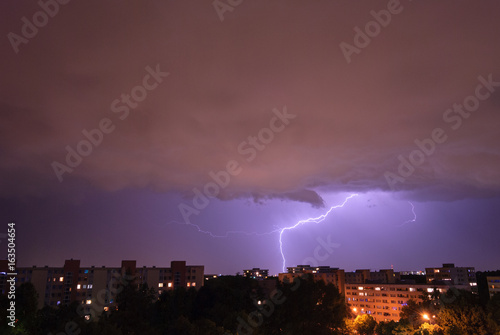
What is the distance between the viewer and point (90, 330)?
21.2 m

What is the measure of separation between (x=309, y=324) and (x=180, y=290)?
18186mm

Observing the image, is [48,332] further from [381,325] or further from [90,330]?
[381,325]

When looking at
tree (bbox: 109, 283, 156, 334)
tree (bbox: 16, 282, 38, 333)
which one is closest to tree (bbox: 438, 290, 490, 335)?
tree (bbox: 109, 283, 156, 334)

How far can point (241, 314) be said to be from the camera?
28156 millimetres

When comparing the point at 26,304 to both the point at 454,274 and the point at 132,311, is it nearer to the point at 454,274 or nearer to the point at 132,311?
the point at 132,311

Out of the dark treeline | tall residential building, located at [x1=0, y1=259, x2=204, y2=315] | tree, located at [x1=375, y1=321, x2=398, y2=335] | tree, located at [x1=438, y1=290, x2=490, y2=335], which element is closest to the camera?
the dark treeline

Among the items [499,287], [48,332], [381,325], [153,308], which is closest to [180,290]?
[153,308]

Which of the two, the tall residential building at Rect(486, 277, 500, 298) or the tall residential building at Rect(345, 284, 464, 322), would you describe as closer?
the tall residential building at Rect(486, 277, 500, 298)

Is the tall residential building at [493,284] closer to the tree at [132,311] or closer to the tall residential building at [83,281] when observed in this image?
the tall residential building at [83,281]

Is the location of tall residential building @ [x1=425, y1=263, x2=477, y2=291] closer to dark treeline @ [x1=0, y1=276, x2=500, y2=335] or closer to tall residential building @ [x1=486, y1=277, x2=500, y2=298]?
tall residential building @ [x1=486, y1=277, x2=500, y2=298]

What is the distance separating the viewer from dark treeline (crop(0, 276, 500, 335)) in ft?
85.1

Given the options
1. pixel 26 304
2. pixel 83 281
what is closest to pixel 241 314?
pixel 26 304

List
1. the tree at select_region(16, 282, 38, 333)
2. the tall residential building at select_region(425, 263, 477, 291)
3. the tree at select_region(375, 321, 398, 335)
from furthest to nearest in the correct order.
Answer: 1. the tall residential building at select_region(425, 263, 477, 291)
2. the tree at select_region(375, 321, 398, 335)
3. the tree at select_region(16, 282, 38, 333)

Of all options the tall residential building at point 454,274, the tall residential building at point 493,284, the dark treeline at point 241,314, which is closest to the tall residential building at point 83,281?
the dark treeline at point 241,314
